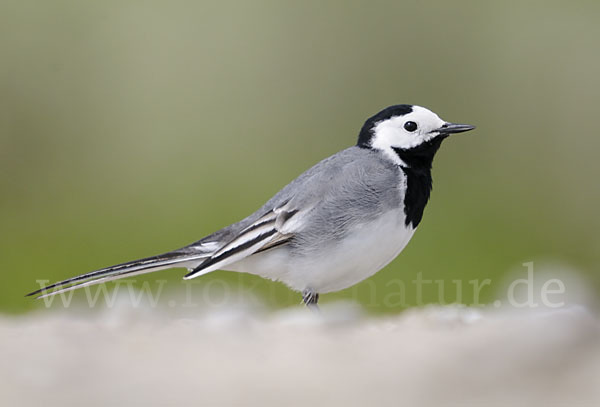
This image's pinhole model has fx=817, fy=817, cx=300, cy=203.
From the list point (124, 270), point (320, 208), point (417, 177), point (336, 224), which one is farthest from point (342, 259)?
point (124, 270)

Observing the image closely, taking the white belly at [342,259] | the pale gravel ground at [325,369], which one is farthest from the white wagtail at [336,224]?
Answer: the pale gravel ground at [325,369]

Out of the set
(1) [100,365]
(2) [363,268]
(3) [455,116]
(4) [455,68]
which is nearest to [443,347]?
(1) [100,365]

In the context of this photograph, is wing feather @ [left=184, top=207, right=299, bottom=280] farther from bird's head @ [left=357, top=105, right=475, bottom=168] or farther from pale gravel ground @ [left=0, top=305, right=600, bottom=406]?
pale gravel ground @ [left=0, top=305, right=600, bottom=406]

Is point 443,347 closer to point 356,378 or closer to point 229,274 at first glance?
point 356,378

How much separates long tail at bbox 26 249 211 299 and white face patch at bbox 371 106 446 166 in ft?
3.70

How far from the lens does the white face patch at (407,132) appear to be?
439cm

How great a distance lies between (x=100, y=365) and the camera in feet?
6.99

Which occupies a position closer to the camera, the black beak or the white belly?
the white belly

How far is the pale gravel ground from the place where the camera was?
180 centimetres

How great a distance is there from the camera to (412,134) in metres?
4.39

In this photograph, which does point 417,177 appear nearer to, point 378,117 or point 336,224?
point 378,117

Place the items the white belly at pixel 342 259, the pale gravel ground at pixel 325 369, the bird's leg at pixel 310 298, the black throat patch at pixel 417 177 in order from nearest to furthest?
the pale gravel ground at pixel 325 369 → the white belly at pixel 342 259 → the black throat patch at pixel 417 177 → the bird's leg at pixel 310 298

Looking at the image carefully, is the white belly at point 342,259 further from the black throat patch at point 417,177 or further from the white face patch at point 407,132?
the white face patch at point 407,132

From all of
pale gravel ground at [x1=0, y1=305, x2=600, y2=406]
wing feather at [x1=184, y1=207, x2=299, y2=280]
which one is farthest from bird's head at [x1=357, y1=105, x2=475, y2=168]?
pale gravel ground at [x1=0, y1=305, x2=600, y2=406]
